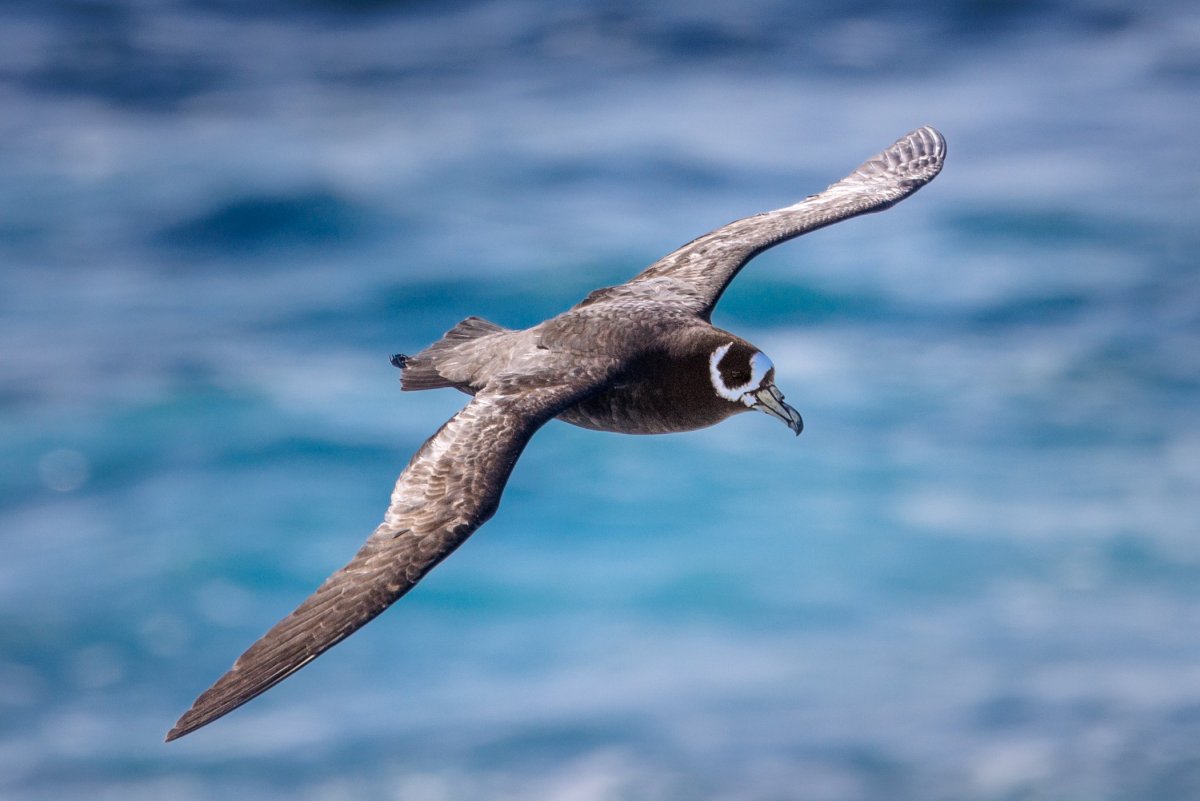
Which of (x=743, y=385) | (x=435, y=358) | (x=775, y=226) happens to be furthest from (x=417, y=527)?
(x=775, y=226)

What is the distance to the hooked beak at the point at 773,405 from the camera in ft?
38.5

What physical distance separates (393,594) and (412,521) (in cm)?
80

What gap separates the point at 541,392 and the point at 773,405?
1.78m

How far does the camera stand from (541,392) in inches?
448

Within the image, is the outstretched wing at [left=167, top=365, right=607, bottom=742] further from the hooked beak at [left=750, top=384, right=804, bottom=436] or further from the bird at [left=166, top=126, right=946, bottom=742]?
the hooked beak at [left=750, top=384, right=804, bottom=436]

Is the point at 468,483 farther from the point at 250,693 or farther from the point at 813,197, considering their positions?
the point at 813,197

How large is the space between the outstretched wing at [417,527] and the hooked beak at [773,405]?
119 centimetres

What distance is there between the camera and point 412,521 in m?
10.5

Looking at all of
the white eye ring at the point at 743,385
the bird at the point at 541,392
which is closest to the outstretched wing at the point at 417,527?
the bird at the point at 541,392

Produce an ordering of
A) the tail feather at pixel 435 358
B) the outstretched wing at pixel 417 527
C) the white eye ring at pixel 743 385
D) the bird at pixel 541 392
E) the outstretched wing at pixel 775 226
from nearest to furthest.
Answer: the outstretched wing at pixel 417 527
the bird at pixel 541 392
the white eye ring at pixel 743 385
the tail feather at pixel 435 358
the outstretched wing at pixel 775 226

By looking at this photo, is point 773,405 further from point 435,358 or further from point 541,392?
point 435,358

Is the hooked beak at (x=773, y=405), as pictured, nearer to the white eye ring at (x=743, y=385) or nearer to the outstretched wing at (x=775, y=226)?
the white eye ring at (x=743, y=385)

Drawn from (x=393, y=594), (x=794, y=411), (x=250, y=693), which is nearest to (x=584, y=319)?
(x=794, y=411)

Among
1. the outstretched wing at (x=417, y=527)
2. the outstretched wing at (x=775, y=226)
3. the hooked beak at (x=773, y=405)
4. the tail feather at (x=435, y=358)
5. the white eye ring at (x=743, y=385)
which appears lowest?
Answer: the outstretched wing at (x=417, y=527)
